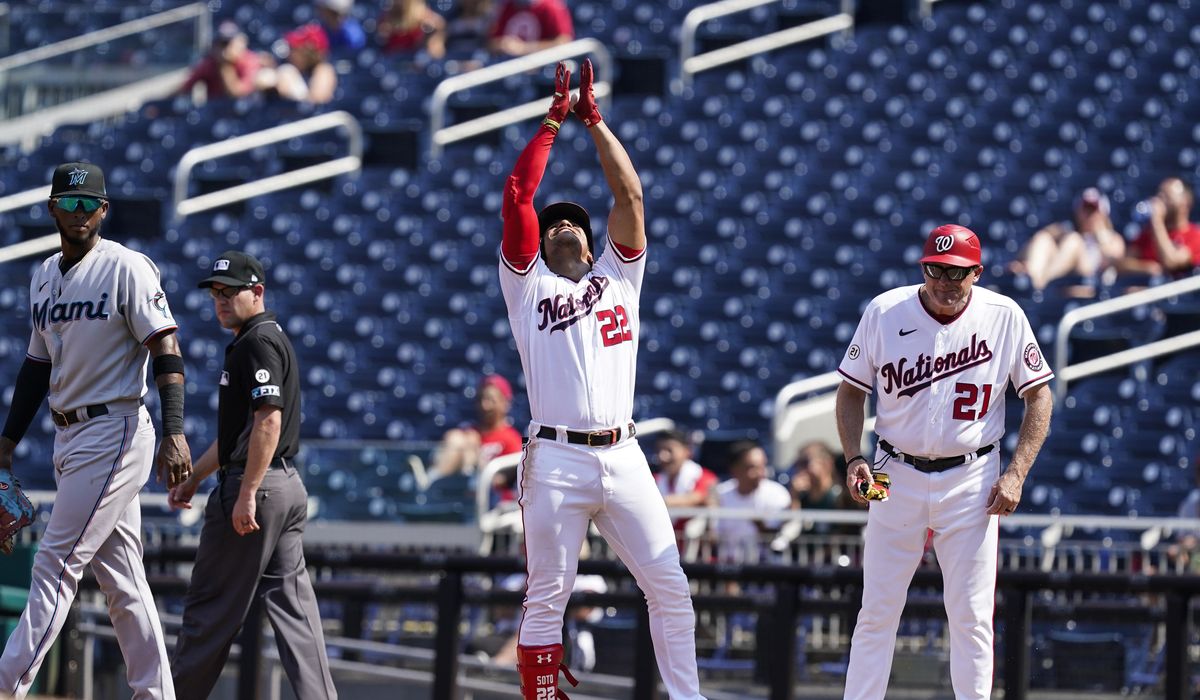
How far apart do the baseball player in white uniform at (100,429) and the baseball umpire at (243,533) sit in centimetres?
29

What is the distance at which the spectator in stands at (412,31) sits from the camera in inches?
690

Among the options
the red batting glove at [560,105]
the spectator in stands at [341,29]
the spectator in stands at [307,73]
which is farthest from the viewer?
the spectator in stands at [341,29]

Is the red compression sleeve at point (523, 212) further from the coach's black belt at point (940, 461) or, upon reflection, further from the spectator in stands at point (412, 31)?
the spectator in stands at point (412, 31)

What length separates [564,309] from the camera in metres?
6.50

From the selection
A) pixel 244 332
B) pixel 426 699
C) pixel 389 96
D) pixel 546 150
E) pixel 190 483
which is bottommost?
pixel 426 699

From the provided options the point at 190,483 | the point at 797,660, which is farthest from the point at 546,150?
the point at 797,660

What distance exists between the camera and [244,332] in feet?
22.8

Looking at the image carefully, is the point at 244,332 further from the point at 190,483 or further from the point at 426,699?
the point at 426,699

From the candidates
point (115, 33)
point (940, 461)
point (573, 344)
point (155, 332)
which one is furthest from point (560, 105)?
point (115, 33)

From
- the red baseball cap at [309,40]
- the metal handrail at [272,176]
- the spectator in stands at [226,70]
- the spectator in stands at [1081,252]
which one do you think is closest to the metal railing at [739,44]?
the metal handrail at [272,176]

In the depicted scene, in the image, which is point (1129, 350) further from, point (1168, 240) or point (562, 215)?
point (562, 215)

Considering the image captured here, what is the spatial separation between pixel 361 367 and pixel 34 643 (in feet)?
24.8

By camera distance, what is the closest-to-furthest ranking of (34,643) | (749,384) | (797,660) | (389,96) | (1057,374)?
1. (34,643)
2. (797,660)
3. (1057,374)
4. (749,384)
5. (389,96)

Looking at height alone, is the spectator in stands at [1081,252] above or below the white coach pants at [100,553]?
above
